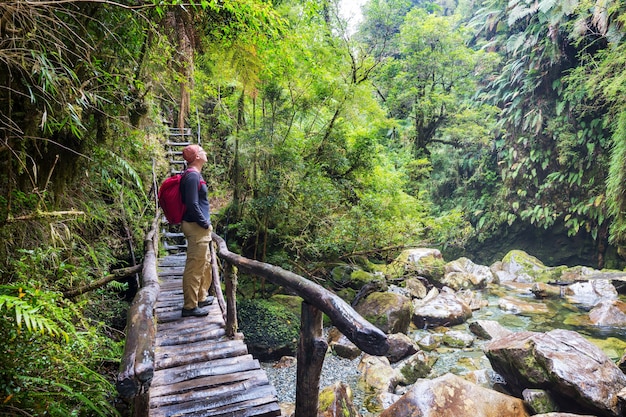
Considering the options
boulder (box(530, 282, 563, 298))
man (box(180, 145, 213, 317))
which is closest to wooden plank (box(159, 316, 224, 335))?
man (box(180, 145, 213, 317))

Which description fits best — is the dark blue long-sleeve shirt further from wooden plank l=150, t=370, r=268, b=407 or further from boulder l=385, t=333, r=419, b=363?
boulder l=385, t=333, r=419, b=363

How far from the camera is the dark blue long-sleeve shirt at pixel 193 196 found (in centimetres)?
344

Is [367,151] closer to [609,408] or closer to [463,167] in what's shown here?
[609,408]

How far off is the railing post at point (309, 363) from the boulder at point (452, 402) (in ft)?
9.68

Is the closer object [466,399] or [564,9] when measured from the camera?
[466,399]

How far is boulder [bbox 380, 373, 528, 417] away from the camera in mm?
4422

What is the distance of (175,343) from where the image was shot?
339 centimetres

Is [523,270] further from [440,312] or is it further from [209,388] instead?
[209,388]

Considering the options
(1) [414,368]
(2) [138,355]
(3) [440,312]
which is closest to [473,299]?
(3) [440,312]

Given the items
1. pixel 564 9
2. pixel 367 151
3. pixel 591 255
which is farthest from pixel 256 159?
pixel 591 255

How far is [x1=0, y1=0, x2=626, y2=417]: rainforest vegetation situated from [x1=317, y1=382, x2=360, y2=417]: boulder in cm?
271

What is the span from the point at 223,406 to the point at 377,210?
22.0 feet

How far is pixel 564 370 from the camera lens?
16.9ft

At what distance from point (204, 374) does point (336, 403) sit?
2.49 metres
